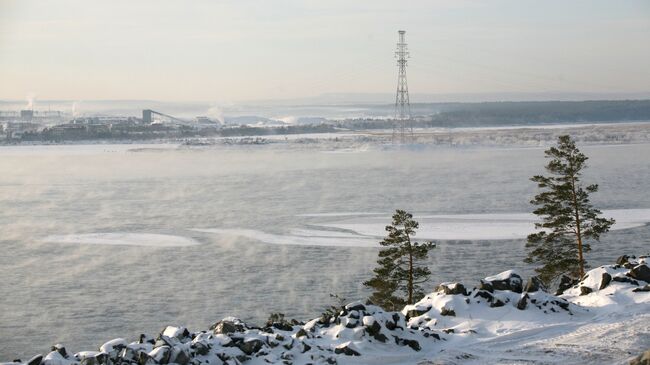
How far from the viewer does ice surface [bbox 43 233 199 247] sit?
28766 mm

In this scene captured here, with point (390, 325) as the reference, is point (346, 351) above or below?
below

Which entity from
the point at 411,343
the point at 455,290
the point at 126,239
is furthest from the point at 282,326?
the point at 126,239

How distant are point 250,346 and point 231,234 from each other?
20.0 metres

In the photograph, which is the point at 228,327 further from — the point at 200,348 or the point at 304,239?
the point at 304,239

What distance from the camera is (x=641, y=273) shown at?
45.7 feet

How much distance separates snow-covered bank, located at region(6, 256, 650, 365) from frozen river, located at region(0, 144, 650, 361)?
6434 mm

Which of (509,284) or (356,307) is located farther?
(509,284)

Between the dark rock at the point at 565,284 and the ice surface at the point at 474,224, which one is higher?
the dark rock at the point at 565,284

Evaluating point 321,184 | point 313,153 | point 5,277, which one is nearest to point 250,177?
point 321,184

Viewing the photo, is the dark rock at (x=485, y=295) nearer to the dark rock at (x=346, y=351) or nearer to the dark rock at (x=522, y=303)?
the dark rock at (x=522, y=303)

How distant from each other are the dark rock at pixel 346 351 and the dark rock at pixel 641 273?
596 centimetres

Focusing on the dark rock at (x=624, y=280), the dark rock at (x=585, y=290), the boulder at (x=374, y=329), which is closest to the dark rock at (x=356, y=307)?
the boulder at (x=374, y=329)

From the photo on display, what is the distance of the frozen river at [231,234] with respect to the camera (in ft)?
65.0

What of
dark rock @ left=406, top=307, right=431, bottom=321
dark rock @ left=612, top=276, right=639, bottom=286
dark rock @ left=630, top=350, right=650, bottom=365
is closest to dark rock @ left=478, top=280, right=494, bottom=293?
dark rock @ left=406, top=307, right=431, bottom=321
